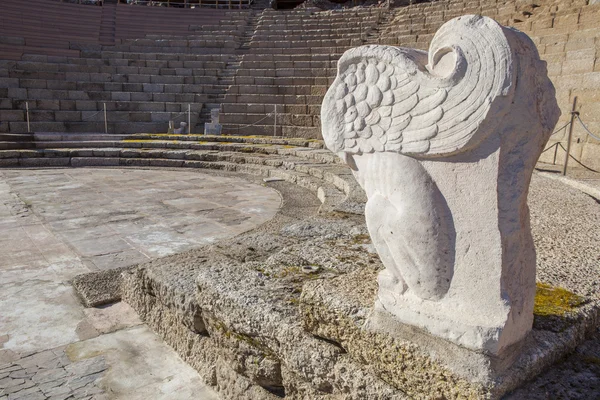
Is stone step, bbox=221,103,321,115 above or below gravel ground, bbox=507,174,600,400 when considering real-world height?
above

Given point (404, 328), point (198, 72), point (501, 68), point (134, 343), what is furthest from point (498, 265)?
point (198, 72)

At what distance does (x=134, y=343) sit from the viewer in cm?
251

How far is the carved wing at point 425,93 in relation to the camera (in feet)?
4.13

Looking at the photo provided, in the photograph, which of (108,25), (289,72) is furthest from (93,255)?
(108,25)

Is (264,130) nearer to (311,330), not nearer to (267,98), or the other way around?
(267,98)

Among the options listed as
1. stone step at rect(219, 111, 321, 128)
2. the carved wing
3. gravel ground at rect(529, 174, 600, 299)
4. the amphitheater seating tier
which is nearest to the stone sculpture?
the carved wing

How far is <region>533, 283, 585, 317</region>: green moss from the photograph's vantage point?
170 centimetres

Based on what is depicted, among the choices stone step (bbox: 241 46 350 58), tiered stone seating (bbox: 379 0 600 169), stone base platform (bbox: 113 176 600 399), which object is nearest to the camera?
stone base platform (bbox: 113 176 600 399)

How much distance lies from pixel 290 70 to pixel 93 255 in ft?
31.3

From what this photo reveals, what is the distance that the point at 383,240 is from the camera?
155 cm

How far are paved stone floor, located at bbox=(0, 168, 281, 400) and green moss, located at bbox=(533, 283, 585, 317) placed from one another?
4.90 ft

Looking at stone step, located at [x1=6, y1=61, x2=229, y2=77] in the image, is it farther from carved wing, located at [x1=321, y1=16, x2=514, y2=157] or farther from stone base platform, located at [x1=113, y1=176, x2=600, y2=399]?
carved wing, located at [x1=321, y1=16, x2=514, y2=157]

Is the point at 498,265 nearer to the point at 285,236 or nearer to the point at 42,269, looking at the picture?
the point at 285,236

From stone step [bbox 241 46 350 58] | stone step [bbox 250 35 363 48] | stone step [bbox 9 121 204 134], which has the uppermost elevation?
stone step [bbox 250 35 363 48]
